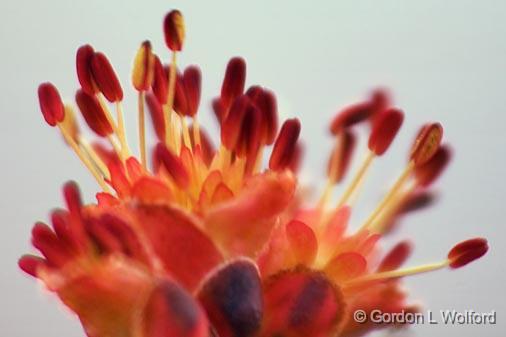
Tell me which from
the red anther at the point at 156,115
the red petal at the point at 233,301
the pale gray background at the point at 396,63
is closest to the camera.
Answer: the red petal at the point at 233,301

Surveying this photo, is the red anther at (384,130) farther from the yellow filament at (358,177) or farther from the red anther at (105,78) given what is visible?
the red anther at (105,78)

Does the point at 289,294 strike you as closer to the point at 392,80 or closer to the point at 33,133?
the point at 392,80

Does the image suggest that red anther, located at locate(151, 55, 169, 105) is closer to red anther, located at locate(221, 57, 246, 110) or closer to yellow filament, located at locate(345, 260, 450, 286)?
red anther, located at locate(221, 57, 246, 110)

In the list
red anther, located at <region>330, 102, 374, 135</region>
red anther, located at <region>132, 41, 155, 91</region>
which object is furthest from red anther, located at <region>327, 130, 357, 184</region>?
red anther, located at <region>132, 41, 155, 91</region>

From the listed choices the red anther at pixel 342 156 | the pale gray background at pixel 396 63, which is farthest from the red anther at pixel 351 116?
the pale gray background at pixel 396 63

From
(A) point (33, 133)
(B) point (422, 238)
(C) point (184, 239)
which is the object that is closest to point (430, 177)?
(C) point (184, 239)

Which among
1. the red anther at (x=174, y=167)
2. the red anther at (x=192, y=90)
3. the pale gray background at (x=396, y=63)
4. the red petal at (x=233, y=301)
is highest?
the pale gray background at (x=396, y=63)
